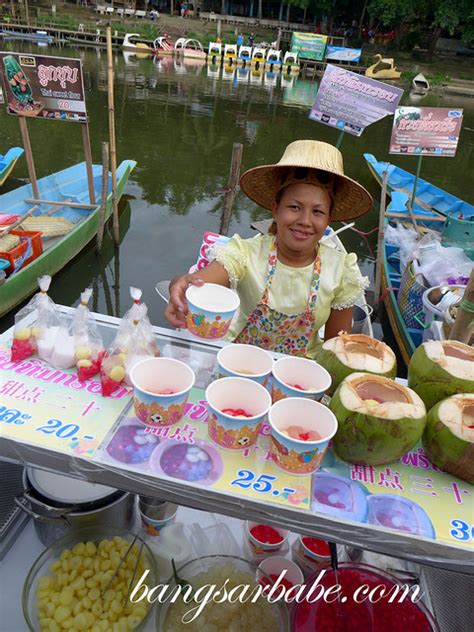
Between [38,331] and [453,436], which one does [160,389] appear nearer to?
[38,331]

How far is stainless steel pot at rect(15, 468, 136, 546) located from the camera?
1662mm

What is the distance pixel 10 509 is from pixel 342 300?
1975 mm

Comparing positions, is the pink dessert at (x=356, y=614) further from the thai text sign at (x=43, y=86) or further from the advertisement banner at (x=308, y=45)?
the advertisement banner at (x=308, y=45)

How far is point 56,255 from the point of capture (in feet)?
20.6

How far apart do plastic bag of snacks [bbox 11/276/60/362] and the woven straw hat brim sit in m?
1.23

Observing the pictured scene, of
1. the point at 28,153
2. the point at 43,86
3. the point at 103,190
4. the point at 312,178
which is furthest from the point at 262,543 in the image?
the point at 28,153

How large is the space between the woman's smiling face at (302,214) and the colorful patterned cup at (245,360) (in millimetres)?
793

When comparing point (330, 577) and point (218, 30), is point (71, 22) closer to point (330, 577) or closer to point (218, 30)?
point (218, 30)

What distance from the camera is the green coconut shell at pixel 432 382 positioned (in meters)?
1.39

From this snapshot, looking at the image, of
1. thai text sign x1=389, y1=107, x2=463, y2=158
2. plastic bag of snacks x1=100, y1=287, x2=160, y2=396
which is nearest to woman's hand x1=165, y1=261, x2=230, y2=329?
plastic bag of snacks x1=100, y1=287, x2=160, y2=396

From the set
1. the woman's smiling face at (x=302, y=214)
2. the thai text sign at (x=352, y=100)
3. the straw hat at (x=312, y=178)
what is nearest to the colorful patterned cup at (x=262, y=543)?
the woman's smiling face at (x=302, y=214)

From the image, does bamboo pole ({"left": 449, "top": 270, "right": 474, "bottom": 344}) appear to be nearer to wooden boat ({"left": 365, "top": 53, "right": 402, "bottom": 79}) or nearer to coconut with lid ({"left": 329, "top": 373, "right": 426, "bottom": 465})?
coconut with lid ({"left": 329, "top": 373, "right": 426, "bottom": 465})

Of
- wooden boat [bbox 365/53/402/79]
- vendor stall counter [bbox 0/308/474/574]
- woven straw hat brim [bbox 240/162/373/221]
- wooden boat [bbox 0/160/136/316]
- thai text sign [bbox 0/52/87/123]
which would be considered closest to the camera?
vendor stall counter [bbox 0/308/474/574]

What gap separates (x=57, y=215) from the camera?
744 centimetres
